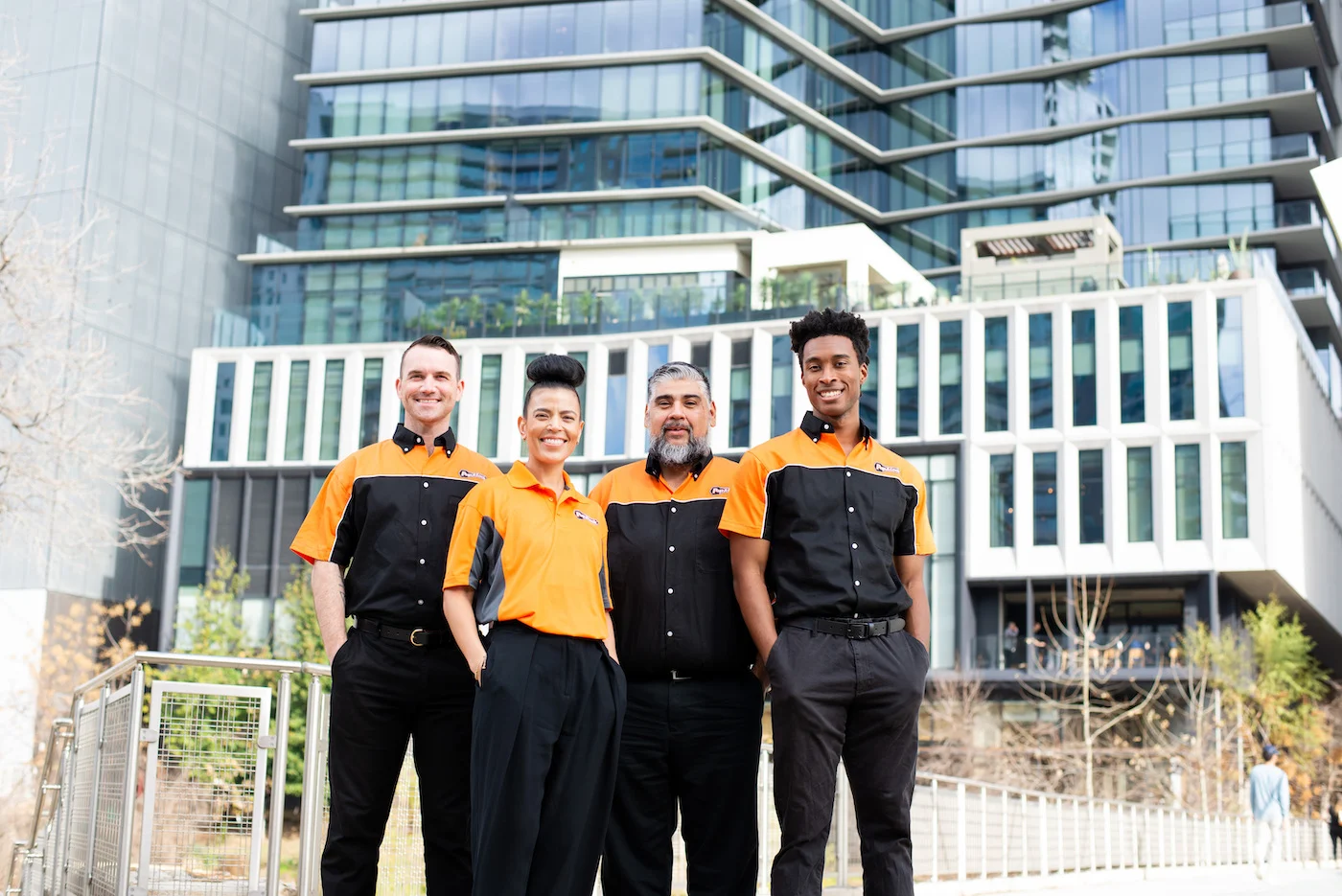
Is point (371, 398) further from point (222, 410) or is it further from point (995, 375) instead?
point (995, 375)

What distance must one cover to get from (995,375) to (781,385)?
6.36 m

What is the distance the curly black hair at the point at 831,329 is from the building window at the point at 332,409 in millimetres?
48097

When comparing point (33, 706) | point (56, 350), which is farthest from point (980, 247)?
point (56, 350)

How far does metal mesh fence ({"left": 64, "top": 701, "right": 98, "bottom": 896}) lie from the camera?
8594 mm

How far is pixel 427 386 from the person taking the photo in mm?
6145

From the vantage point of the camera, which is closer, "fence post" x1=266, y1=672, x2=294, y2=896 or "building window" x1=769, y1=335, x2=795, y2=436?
"fence post" x1=266, y1=672, x2=294, y2=896

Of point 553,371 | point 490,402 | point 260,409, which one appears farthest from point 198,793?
point 260,409

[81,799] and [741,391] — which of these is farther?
[741,391]

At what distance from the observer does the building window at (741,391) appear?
160 ft

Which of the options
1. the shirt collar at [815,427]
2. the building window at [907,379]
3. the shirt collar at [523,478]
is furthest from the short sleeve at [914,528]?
the building window at [907,379]

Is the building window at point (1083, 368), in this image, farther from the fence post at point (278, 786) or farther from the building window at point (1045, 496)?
the fence post at point (278, 786)

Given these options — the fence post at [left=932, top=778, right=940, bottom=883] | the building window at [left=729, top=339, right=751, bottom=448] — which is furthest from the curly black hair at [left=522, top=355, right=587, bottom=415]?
the building window at [left=729, top=339, right=751, bottom=448]

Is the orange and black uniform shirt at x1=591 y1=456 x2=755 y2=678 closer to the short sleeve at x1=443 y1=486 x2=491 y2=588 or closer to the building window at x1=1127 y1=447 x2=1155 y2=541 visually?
the short sleeve at x1=443 y1=486 x2=491 y2=588

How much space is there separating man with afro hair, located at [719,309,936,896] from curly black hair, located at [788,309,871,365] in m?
0.01
